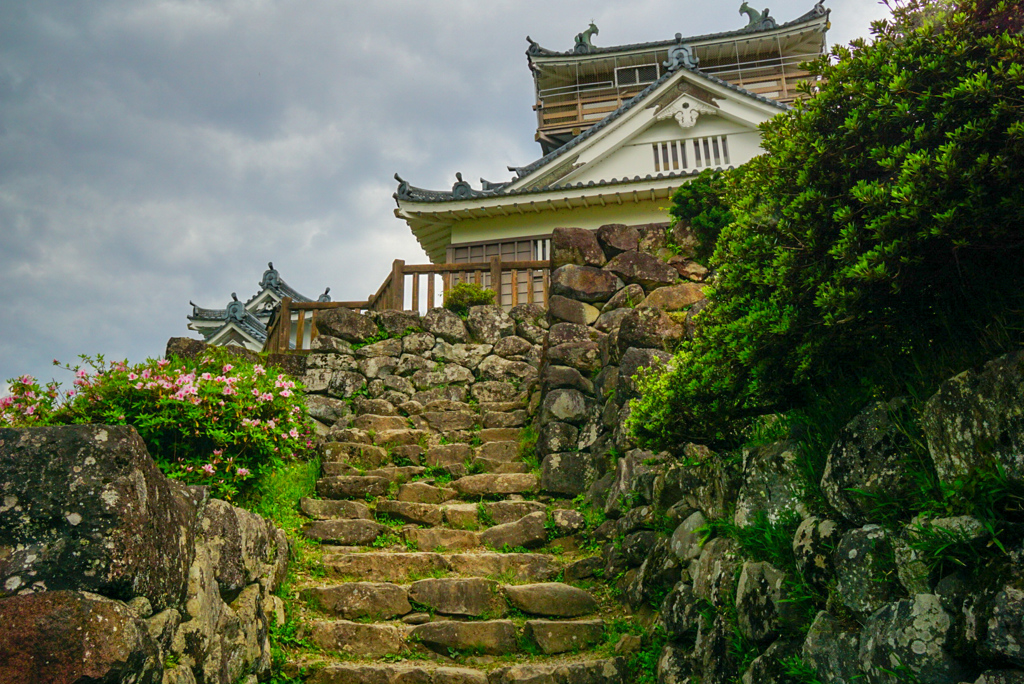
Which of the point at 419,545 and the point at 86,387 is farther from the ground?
the point at 86,387

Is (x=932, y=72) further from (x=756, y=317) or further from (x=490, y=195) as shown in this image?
(x=490, y=195)

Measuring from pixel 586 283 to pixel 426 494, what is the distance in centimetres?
347

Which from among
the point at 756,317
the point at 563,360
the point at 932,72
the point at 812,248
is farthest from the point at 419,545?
the point at 932,72

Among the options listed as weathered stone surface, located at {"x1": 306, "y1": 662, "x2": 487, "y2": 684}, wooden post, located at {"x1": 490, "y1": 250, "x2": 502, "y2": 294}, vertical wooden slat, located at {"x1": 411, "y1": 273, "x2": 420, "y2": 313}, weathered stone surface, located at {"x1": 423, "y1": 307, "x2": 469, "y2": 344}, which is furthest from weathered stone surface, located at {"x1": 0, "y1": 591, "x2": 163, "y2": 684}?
wooden post, located at {"x1": 490, "y1": 250, "x2": 502, "y2": 294}

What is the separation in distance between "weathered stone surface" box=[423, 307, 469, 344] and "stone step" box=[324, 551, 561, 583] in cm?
620

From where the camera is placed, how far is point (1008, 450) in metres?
1.88

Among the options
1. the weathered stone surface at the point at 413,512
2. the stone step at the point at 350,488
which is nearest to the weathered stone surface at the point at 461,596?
the weathered stone surface at the point at 413,512

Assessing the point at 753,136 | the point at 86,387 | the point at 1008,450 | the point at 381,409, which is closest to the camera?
the point at 1008,450

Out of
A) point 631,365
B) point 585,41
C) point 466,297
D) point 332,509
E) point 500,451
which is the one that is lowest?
point 332,509

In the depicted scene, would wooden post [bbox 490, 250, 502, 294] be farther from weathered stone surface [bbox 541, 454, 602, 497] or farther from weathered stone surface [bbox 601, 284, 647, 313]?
weathered stone surface [bbox 541, 454, 602, 497]

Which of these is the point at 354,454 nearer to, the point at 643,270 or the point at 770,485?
the point at 643,270

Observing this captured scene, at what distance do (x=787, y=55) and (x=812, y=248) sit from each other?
19964 millimetres

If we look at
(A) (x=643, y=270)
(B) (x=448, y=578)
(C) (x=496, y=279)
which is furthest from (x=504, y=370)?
(B) (x=448, y=578)

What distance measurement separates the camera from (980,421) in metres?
1.97
